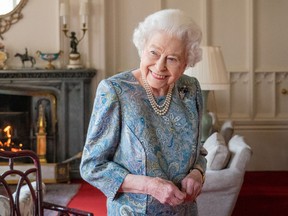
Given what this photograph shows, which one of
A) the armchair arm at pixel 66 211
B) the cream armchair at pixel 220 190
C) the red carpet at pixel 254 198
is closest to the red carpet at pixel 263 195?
the red carpet at pixel 254 198

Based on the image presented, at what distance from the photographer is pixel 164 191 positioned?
1.51m

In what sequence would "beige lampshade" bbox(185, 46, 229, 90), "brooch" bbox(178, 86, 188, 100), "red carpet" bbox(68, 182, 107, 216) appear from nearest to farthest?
"brooch" bbox(178, 86, 188, 100) < "beige lampshade" bbox(185, 46, 229, 90) < "red carpet" bbox(68, 182, 107, 216)

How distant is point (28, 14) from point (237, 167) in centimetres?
347

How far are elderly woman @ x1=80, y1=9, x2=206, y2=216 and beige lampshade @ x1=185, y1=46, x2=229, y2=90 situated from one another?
110 inches

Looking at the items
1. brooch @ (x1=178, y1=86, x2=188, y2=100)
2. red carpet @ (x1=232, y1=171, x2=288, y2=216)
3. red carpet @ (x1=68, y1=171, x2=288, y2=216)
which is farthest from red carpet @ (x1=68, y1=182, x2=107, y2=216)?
brooch @ (x1=178, y1=86, x2=188, y2=100)

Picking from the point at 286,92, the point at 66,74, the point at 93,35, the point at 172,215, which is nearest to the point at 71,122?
the point at 66,74

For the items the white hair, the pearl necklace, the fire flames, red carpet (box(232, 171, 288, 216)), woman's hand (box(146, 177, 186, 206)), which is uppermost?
the white hair

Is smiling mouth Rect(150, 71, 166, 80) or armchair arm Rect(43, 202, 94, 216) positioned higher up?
smiling mouth Rect(150, 71, 166, 80)

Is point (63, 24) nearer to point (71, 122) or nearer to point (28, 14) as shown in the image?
point (28, 14)

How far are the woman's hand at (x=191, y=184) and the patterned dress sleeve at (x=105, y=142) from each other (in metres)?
0.17

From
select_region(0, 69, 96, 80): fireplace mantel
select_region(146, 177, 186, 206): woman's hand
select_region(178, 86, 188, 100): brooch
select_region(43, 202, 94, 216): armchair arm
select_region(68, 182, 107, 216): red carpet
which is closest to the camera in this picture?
select_region(146, 177, 186, 206): woman's hand

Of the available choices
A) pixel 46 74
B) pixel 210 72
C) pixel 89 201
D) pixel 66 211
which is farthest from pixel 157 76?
pixel 46 74

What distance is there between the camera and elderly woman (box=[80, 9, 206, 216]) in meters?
1.55

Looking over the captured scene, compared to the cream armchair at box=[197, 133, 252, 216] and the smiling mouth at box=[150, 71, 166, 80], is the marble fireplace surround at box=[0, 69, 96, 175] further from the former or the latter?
the smiling mouth at box=[150, 71, 166, 80]
